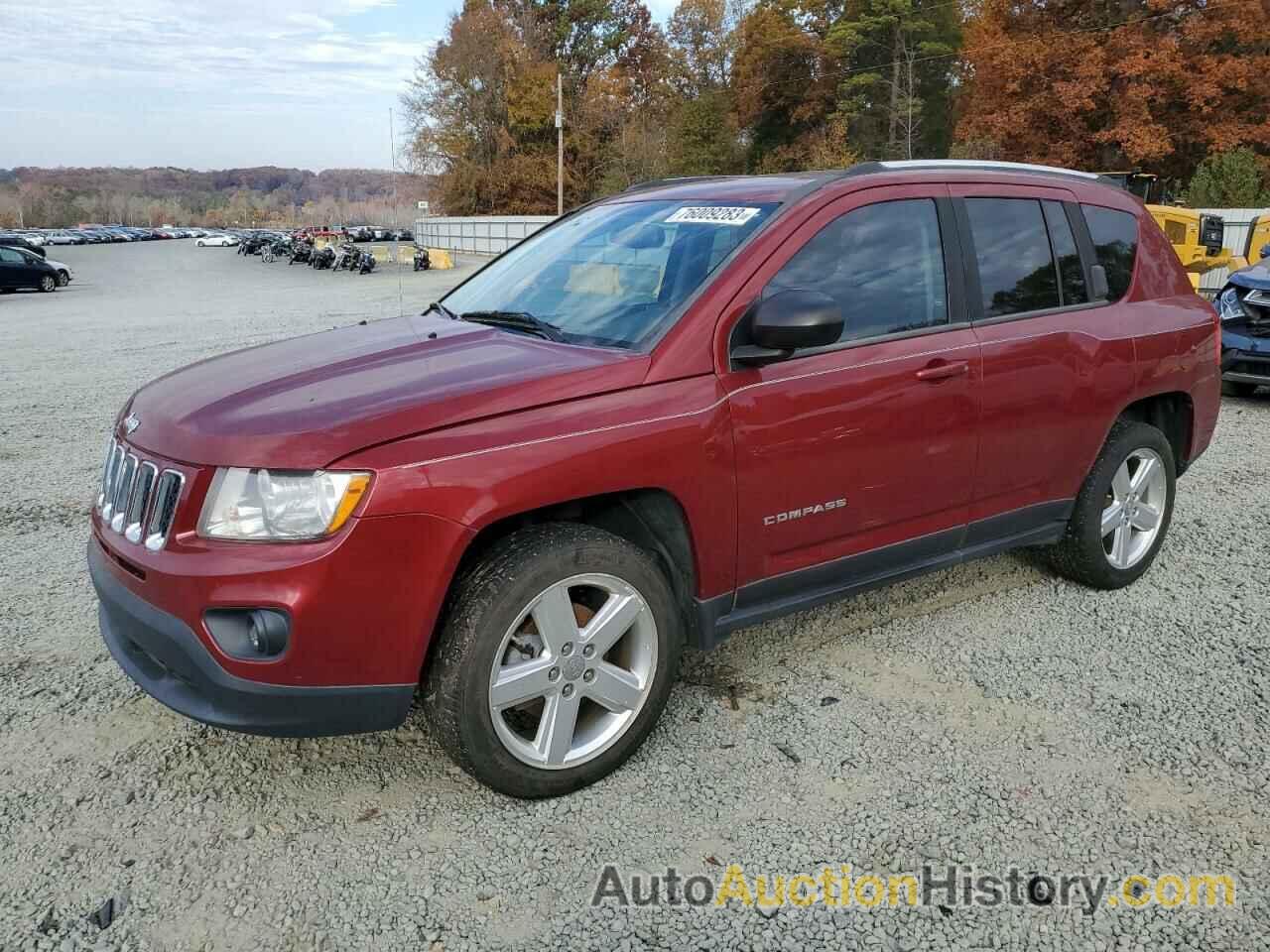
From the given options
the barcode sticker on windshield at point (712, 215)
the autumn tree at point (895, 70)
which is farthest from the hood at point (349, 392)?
the autumn tree at point (895, 70)

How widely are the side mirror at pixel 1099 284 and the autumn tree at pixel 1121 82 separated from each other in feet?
105

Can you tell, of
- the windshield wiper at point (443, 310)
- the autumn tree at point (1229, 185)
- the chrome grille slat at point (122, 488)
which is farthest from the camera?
the autumn tree at point (1229, 185)

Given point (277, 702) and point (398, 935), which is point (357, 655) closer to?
point (277, 702)

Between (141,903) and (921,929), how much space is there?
1.96 meters

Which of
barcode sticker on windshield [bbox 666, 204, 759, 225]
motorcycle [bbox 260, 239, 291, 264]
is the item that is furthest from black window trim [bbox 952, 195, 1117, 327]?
motorcycle [bbox 260, 239, 291, 264]

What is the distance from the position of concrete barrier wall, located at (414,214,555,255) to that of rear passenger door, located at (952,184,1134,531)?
38.8 metres

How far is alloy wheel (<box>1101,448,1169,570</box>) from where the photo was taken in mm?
4395

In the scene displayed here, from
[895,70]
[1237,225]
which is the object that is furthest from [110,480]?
[895,70]

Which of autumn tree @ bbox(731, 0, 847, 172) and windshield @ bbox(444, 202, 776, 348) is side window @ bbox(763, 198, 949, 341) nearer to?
windshield @ bbox(444, 202, 776, 348)

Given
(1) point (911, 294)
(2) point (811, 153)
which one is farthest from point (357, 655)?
(2) point (811, 153)

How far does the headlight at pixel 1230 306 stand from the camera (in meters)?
8.88

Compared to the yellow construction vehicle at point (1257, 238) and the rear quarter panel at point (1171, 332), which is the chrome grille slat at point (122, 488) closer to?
the rear quarter panel at point (1171, 332)

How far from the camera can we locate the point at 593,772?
2.98 m

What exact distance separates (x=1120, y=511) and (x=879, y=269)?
1827 millimetres
